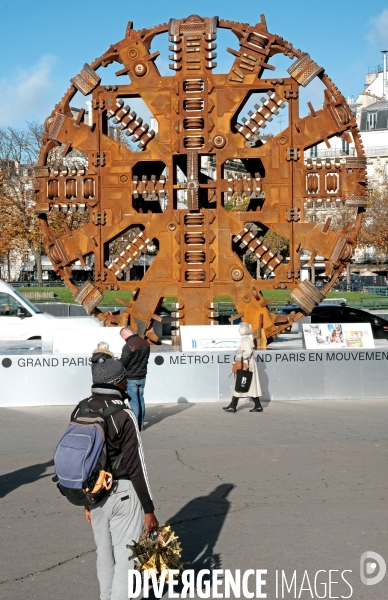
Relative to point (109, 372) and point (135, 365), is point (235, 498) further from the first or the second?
point (135, 365)

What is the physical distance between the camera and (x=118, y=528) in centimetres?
651

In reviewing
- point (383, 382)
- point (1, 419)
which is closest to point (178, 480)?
point (1, 419)

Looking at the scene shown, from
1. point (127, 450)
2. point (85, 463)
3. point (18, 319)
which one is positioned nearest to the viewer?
point (85, 463)

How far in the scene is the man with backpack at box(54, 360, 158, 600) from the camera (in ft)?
20.8

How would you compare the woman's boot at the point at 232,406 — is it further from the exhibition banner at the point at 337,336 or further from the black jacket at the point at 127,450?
the black jacket at the point at 127,450

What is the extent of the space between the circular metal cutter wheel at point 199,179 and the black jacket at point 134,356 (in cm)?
450

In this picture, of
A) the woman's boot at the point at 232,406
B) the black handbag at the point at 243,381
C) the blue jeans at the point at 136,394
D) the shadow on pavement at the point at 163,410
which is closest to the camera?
the blue jeans at the point at 136,394

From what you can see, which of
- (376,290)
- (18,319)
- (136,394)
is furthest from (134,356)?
(376,290)

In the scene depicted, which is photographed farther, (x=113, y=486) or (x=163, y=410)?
(x=163, y=410)

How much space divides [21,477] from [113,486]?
5.27 meters

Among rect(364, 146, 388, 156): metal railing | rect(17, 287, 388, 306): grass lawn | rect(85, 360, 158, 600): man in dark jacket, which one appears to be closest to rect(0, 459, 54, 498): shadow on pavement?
rect(85, 360, 158, 600): man in dark jacket

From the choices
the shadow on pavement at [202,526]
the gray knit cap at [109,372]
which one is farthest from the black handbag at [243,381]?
the gray knit cap at [109,372]

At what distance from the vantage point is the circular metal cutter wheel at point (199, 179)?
61.0 feet

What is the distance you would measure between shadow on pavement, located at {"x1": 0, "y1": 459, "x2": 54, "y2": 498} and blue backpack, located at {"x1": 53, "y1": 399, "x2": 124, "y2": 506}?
452cm
